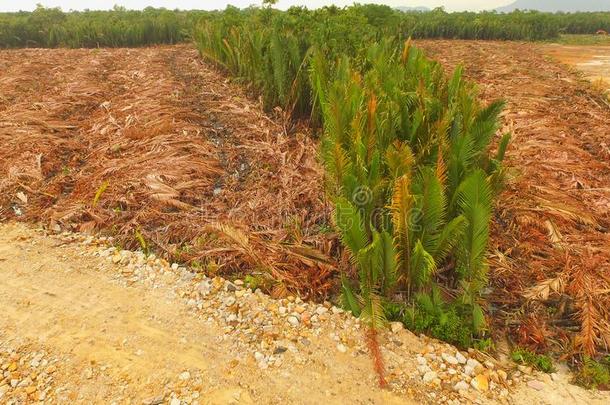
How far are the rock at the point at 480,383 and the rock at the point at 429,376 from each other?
0.61 feet

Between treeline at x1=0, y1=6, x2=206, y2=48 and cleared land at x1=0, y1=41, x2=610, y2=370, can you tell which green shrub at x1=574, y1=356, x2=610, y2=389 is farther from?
treeline at x1=0, y1=6, x2=206, y2=48

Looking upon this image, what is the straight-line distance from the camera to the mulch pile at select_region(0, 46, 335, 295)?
120 inches

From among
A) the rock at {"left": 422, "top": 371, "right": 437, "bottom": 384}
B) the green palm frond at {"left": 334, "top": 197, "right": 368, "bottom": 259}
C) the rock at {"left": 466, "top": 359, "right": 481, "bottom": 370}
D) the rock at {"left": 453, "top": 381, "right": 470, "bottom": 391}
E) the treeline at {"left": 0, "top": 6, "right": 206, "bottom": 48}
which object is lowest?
the rock at {"left": 453, "top": 381, "right": 470, "bottom": 391}

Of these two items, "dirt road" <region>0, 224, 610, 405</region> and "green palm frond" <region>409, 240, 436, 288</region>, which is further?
"green palm frond" <region>409, 240, 436, 288</region>

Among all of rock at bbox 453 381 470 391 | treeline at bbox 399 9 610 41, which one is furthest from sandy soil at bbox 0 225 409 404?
treeline at bbox 399 9 610 41

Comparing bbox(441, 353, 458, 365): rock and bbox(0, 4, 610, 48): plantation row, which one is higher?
bbox(0, 4, 610, 48): plantation row

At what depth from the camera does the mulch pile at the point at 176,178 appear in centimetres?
304

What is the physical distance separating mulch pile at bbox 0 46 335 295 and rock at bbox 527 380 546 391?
126 centimetres

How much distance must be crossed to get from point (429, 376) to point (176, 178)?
2.88 m

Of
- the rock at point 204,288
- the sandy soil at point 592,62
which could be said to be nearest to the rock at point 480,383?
the rock at point 204,288

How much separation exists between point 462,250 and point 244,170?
259cm

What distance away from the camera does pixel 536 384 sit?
6.81 feet

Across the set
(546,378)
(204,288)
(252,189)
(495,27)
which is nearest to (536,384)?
(546,378)

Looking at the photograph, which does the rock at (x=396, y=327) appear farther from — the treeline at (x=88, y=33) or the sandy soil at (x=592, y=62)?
the treeline at (x=88, y=33)
